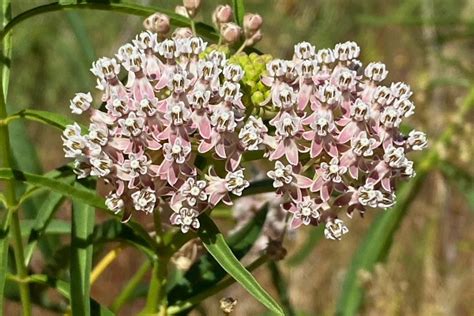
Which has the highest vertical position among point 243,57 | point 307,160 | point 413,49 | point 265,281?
point 413,49

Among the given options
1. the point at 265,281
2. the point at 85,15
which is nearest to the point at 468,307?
the point at 265,281

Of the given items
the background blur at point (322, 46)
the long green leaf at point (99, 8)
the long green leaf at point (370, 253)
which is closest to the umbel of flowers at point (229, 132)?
the long green leaf at point (99, 8)

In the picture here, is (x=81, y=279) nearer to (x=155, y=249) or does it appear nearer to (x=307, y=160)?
(x=155, y=249)

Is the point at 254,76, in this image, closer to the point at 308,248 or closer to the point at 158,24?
the point at 158,24

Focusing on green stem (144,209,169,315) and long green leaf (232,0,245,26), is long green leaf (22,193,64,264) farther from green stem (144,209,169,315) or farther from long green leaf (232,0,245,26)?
long green leaf (232,0,245,26)

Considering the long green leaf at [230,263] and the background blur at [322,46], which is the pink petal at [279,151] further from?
the background blur at [322,46]

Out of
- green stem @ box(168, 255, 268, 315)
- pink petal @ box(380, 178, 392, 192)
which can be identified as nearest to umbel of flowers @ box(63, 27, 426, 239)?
pink petal @ box(380, 178, 392, 192)
